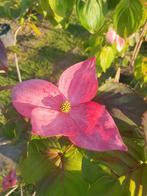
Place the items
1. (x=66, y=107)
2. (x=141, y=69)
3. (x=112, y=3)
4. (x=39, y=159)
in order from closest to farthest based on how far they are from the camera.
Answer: (x=66, y=107) < (x=39, y=159) < (x=112, y=3) < (x=141, y=69)

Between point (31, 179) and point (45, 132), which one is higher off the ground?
point (45, 132)

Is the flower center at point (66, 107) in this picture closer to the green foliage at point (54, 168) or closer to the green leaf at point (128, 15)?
the green foliage at point (54, 168)

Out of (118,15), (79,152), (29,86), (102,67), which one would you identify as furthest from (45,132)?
(102,67)

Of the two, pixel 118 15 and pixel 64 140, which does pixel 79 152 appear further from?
pixel 118 15

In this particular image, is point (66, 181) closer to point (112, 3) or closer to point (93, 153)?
point (93, 153)

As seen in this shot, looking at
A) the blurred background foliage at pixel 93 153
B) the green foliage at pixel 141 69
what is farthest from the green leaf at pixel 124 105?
the green foliage at pixel 141 69

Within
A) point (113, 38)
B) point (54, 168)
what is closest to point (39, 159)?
point (54, 168)
